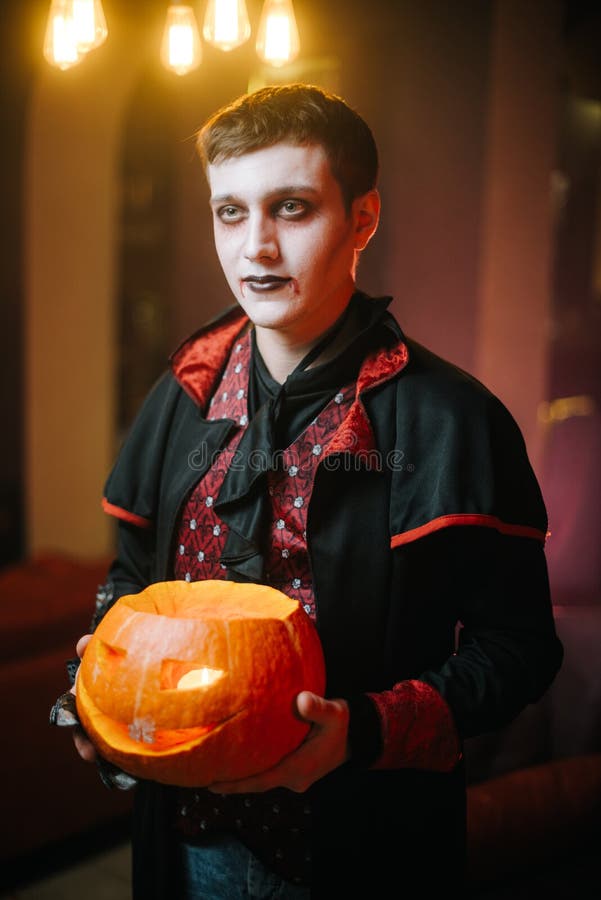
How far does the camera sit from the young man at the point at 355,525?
106 centimetres

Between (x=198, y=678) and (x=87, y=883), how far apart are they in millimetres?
2022

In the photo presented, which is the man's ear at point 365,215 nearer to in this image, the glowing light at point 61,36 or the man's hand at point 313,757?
the man's hand at point 313,757

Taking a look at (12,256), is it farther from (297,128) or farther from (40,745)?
(297,128)

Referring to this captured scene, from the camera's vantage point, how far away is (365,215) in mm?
1151

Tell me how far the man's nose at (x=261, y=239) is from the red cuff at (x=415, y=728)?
1.87 feet

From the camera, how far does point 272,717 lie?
36.9 inches

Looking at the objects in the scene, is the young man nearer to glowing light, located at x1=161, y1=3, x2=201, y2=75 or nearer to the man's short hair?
the man's short hair

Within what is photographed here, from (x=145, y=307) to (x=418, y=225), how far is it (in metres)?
3.52

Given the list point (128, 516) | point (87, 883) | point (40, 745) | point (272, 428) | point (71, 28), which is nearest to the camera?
point (272, 428)

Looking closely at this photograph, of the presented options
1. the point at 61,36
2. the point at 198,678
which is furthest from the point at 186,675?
the point at 61,36

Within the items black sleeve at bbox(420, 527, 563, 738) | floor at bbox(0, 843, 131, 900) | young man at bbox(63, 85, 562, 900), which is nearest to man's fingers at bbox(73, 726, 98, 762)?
young man at bbox(63, 85, 562, 900)

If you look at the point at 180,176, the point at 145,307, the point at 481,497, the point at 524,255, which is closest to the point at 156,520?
the point at 481,497

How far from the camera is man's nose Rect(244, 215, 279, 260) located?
1.07 meters

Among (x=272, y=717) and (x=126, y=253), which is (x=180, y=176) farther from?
(x=272, y=717)
